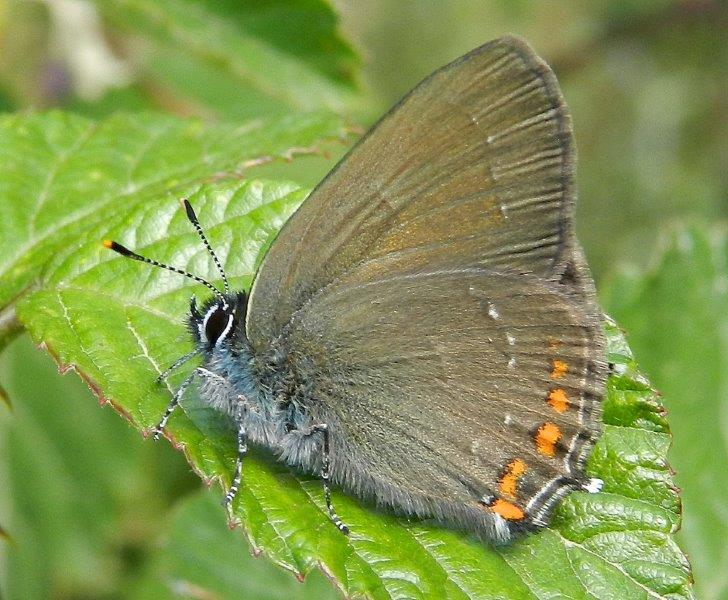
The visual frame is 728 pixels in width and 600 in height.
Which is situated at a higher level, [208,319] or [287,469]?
[208,319]

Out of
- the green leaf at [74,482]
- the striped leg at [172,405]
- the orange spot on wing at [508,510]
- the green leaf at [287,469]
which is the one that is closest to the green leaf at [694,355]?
the green leaf at [287,469]

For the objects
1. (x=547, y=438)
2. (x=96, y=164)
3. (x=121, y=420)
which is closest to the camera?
(x=547, y=438)

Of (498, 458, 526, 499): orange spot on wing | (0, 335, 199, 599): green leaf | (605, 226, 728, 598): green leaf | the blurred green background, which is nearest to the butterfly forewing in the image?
(498, 458, 526, 499): orange spot on wing

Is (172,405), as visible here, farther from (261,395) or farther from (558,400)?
(558,400)

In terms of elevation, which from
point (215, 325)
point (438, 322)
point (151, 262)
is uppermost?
point (438, 322)

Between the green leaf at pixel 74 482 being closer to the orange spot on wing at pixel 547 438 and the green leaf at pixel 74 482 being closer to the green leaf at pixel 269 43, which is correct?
the green leaf at pixel 269 43

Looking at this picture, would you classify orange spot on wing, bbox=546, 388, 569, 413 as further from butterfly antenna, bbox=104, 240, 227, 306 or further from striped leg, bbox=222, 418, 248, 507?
butterfly antenna, bbox=104, 240, 227, 306

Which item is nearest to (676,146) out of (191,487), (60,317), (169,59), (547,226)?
(169,59)

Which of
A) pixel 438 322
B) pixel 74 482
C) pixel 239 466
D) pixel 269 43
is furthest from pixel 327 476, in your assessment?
pixel 74 482
